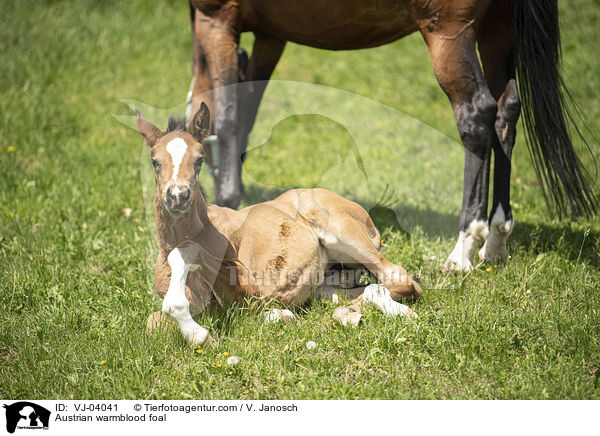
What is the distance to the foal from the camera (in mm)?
2664

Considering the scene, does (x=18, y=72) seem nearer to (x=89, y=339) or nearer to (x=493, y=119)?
(x=89, y=339)

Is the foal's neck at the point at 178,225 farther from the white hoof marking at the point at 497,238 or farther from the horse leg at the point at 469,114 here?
the white hoof marking at the point at 497,238

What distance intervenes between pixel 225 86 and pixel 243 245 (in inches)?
67.3

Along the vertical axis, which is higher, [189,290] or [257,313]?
[189,290]

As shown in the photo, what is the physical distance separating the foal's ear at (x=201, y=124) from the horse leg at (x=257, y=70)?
2248mm

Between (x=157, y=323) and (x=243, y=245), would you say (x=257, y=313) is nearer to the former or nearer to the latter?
(x=243, y=245)

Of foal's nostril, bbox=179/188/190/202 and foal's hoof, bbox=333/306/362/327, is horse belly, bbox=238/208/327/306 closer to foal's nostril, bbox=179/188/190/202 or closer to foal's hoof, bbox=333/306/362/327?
foal's hoof, bbox=333/306/362/327

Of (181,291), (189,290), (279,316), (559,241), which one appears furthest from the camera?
(559,241)

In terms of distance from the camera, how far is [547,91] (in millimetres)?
3967

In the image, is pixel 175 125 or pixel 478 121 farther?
→ pixel 478 121

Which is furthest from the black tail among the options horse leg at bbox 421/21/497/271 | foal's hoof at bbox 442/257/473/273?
foal's hoof at bbox 442/257/473/273

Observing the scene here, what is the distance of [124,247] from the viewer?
4473 millimetres

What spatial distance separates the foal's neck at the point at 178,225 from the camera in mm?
2770
